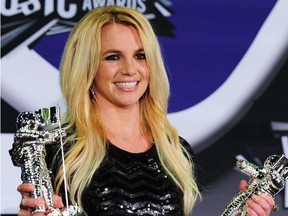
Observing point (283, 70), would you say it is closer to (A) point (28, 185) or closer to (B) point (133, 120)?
(B) point (133, 120)

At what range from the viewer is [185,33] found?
2.44 m

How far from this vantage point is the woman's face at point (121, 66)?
1.67 m

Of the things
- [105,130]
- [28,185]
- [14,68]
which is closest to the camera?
[28,185]

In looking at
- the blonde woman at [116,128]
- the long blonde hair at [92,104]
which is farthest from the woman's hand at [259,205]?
the long blonde hair at [92,104]

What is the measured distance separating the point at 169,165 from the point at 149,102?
0.16 meters

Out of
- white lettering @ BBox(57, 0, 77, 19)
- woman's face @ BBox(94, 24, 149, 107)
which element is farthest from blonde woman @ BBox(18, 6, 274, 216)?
white lettering @ BBox(57, 0, 77, 19)

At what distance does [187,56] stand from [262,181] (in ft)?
2.89

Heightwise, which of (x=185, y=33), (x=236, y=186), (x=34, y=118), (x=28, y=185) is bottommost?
(x=236, y=186)

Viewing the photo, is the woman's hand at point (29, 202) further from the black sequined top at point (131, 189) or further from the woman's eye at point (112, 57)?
the woman's eye at point (112, 57)


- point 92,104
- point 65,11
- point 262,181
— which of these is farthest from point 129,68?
point 65,11

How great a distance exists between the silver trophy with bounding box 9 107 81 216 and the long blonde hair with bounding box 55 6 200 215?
0.32 feet

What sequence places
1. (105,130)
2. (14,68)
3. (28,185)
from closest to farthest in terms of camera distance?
(28,185) < (105,130) < (14,68)

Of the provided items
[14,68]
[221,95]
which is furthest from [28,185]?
[221,95]

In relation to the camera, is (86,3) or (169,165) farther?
(86,3)
